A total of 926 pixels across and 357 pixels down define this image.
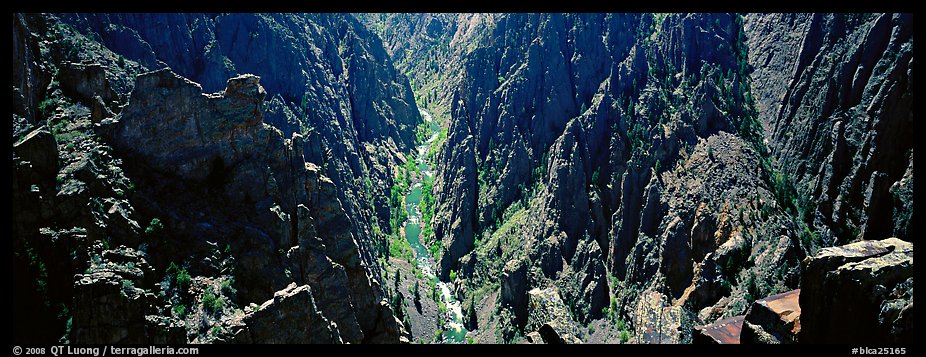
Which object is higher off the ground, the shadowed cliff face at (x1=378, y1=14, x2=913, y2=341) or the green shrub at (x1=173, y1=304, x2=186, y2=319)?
the shadowed cliff face at (x1=378, y1=14, x2=913, y2=341)

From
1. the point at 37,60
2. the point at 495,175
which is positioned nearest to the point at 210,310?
the point at 37,60

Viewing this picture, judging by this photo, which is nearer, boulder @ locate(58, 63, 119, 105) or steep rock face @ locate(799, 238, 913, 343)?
steep rock face @ locate(799, 238, 913, 343)

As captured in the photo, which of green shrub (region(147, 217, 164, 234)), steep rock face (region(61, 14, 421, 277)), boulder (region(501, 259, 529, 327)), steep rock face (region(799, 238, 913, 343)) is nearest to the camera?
steep rock face (region(799, 238, 913, 343))

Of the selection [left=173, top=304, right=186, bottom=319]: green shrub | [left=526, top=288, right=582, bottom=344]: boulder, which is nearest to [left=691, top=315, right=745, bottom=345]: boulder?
[left=526, top=288, right=582, bottom=344]: boulder

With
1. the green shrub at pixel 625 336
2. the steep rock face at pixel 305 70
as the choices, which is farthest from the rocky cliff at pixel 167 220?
the steep rock face at pixel 305 70

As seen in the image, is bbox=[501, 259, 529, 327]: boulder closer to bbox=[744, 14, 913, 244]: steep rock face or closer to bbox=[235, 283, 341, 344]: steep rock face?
bbox=[744, 14, 913, 244]: steep rock face

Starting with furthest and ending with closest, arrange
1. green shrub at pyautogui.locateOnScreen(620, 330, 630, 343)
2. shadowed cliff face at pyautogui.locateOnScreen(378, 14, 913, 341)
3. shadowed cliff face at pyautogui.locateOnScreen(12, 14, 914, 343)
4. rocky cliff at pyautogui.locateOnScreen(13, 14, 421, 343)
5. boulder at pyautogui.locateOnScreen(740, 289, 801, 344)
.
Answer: green shrub at pyautogui.locateOnScreen(620, 330, 630, 343)
shadowed cliff face at pyautogui.locateOnScreen(378, 14, 913, 341)
boulder at pyautogui.locateOnScreen(740, 289, 801, 344)
shadowed cliff face at pyautogui.locateOnScreen(12, 14, 914, 343)
rocky cliff at pyautogui.locateOnScreen(13, 14, 421, 343)
